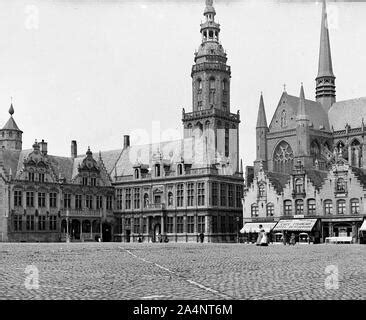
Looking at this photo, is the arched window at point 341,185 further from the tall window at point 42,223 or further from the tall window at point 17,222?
the tall window at point 17,222

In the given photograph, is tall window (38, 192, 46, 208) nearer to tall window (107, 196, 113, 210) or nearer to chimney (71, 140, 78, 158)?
tall window (107, 196, 113, 210)

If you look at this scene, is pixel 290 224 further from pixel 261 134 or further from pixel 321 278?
pixel 321 278

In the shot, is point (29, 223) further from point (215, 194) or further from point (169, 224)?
point (215, 194)

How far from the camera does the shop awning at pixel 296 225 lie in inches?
2525

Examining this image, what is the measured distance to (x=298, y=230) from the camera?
64.3 meters

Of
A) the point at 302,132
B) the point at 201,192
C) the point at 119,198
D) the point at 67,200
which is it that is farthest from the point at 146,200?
the point at 302,132

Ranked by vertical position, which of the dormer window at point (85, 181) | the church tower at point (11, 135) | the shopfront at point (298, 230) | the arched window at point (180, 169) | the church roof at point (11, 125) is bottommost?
the shopfront at point (298, 230)

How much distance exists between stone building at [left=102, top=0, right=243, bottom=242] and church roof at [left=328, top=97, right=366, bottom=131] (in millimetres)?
14684

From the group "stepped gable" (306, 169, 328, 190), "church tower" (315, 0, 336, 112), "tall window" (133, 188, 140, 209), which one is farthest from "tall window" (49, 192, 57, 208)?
"church tower" (315, 0, 336, 112)

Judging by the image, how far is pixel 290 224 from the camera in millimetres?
65688

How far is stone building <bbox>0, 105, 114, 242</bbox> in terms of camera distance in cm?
7288

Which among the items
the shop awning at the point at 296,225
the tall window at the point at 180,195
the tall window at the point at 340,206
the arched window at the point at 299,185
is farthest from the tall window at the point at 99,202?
the tall window at the point at 340,206

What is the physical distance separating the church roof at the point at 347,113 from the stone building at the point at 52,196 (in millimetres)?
33275

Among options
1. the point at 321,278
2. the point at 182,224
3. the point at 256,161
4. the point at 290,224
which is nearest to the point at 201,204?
the point at 182,224
